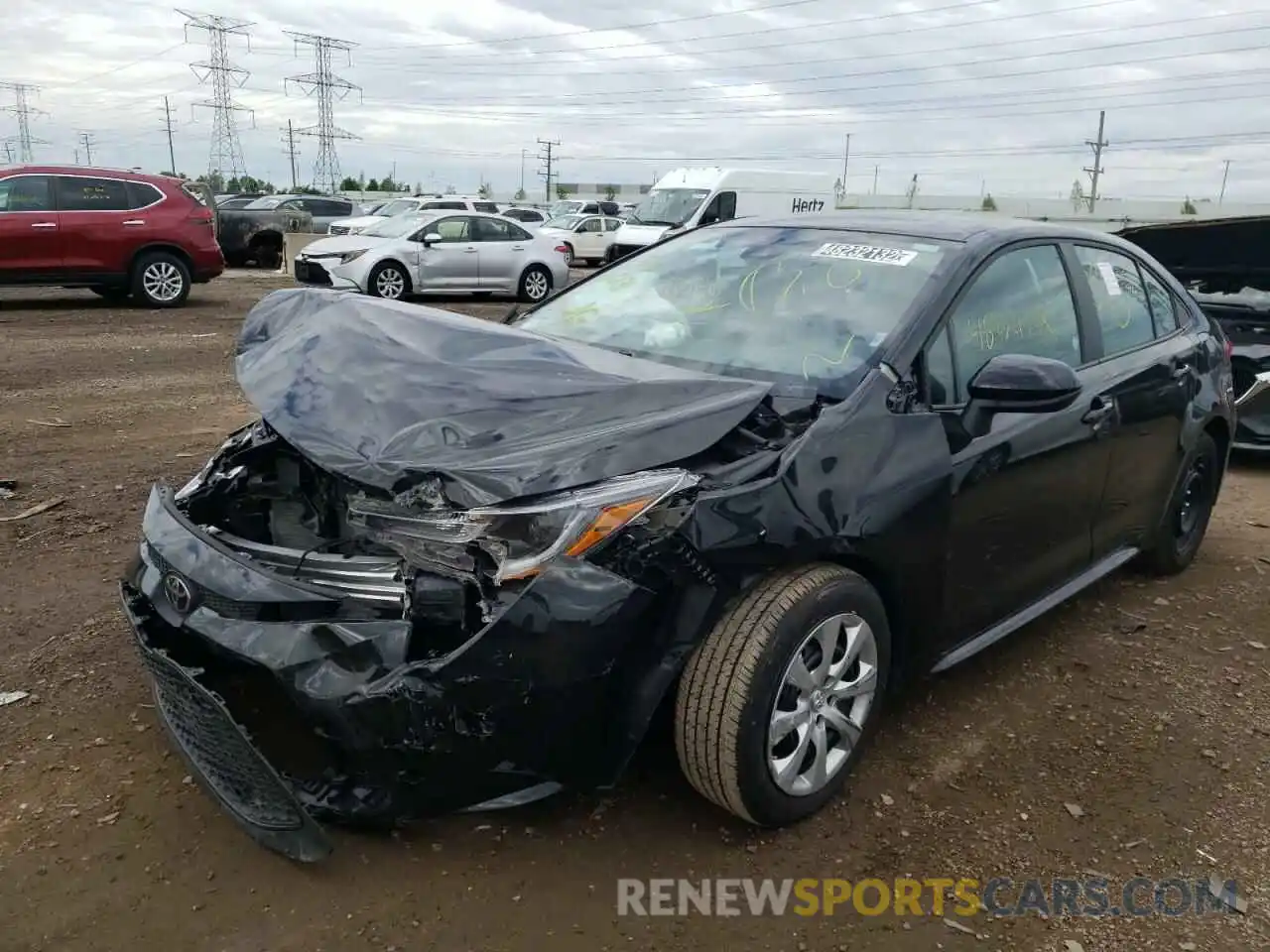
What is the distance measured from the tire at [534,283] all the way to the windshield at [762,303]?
42.8ft

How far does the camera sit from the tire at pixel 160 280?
13.1 metres

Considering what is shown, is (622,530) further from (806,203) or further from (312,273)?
(806,203)

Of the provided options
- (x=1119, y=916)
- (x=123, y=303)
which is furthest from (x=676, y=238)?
(x=123, y=303)

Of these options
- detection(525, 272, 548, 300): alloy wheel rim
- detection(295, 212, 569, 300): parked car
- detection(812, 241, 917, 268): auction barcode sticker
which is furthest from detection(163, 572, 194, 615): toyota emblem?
detection(525, 272, 548, 300): alloy wheel rim

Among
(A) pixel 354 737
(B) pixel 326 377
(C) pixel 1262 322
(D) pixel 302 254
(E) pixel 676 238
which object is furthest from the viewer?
(D) pixel 302 254

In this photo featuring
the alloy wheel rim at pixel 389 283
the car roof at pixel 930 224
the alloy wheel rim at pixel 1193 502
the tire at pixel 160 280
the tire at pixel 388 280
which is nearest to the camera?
the car roof at pixel 930 224

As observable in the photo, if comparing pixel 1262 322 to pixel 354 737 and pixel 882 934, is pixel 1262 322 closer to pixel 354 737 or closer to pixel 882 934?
pixel 882 934

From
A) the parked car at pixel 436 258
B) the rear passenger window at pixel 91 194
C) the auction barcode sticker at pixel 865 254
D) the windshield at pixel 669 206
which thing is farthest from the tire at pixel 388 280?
the auction barcode sticker at pixel 865 254

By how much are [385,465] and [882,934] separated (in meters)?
1.61

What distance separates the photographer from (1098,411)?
3.50 metres

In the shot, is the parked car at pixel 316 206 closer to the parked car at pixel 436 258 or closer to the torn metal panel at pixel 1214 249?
the parked car at pixel 436 258

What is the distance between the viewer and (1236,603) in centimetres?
438

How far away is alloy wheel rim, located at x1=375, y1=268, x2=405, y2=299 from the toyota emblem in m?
13.0

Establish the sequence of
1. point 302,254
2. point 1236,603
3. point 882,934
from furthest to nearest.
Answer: point 302,254
point 1236,603
point 882,934
